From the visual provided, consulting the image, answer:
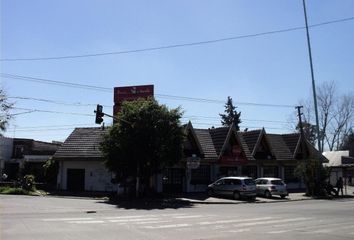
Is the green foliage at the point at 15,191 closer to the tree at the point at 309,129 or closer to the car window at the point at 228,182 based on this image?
the car window at the point at 228,182

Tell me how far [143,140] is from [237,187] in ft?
26.1

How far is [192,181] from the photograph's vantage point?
4575cm

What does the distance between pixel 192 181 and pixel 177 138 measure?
31.2ft

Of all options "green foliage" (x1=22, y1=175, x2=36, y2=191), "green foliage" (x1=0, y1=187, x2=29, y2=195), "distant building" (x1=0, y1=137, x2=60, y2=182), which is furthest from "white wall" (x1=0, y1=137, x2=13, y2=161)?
"green foliage" (x1=0, y1=187, x2=29, y2=195)

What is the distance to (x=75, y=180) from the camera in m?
45.5

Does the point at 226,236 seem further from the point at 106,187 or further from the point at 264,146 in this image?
the point at 264,146

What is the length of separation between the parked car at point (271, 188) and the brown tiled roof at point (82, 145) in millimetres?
13615

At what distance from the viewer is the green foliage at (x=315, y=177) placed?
44625 mm

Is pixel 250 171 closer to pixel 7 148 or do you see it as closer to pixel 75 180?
pixel 75 180

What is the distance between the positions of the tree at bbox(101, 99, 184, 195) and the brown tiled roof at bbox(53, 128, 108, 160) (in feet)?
21.7

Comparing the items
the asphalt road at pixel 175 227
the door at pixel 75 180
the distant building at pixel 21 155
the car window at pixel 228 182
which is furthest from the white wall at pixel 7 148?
the asphalt road at pixel 175 227

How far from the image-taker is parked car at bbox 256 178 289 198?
4097 centimetres

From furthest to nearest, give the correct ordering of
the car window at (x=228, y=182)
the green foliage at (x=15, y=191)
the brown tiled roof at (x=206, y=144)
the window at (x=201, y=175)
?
the brown tiled roof at (x=206, y=144), the window at (x=201, y=175), the green foliage at (x=15, y=191), the car window at (x=228, y=182)

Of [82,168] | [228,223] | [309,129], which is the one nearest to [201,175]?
[82,168]
